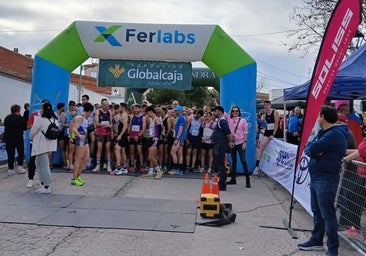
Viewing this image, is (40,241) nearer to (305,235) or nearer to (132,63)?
(305,235)

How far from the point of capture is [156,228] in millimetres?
5879

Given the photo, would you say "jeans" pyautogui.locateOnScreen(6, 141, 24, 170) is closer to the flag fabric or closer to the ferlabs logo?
the ferlabs logo

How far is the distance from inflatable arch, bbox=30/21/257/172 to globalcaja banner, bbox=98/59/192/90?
0.23 meters

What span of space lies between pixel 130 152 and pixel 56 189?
2.98 meters

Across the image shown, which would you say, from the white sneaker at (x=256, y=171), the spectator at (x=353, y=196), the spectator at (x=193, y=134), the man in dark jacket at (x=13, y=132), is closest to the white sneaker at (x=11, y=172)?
the man in dark jacket at (x=13, y=132)

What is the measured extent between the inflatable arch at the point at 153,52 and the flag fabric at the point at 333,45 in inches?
222

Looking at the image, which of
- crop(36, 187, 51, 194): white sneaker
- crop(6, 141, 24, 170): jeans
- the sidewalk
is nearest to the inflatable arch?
crop(6, 141, 24, 170): jeans

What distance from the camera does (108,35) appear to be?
37.7 ft

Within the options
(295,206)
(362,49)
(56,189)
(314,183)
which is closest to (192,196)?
(295,206)

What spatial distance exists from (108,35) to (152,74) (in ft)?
5.39

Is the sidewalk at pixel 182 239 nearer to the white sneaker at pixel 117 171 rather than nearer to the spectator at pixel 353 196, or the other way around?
the spectator at pixel 353 196

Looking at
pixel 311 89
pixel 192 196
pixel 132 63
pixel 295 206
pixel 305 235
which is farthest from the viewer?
pixel 132 63

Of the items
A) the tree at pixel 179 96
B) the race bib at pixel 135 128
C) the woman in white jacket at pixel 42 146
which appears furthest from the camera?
the tree at pixel 179 96

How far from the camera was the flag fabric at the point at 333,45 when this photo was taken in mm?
5254
